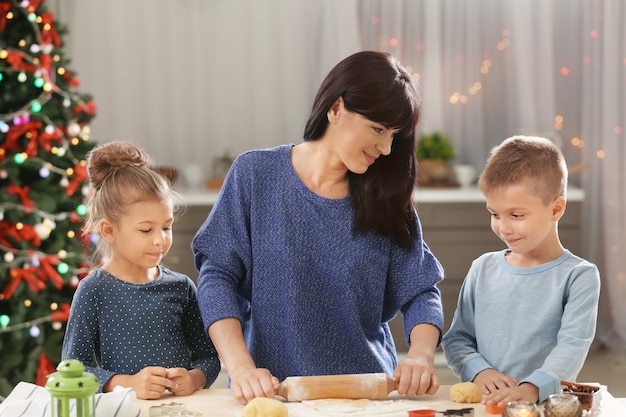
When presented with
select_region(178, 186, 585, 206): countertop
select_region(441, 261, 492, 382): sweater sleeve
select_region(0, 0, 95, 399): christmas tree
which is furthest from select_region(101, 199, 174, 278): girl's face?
select_region(178, 186, 585, 206): countertop

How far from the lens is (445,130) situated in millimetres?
5586

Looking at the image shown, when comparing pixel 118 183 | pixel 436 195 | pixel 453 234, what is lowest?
pixel 453 234

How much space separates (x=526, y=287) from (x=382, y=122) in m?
0.46

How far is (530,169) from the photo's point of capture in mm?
1857

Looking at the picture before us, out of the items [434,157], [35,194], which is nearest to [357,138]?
[35,194]

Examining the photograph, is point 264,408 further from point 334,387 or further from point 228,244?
point 228,244

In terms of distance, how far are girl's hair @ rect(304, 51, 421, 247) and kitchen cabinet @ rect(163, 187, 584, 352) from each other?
3.01 m

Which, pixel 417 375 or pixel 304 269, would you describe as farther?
pixel 304 269

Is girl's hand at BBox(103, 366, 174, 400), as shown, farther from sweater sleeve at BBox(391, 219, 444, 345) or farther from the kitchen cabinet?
the kitchen cabinet

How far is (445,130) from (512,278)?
3765 mm

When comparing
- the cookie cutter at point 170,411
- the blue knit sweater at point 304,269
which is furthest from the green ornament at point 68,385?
the blue knit sweater at point 304,269

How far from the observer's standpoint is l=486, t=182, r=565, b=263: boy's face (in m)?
1.83

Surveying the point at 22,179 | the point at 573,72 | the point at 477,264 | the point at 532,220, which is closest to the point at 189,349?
the point at 477,264

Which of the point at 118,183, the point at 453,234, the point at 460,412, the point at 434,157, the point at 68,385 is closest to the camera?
the point at 68,385
